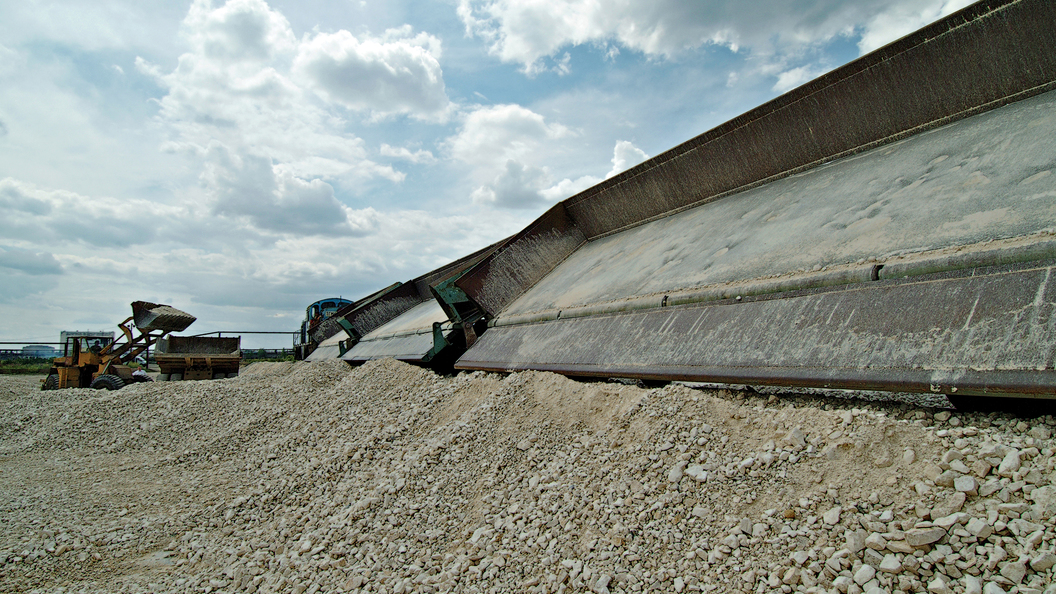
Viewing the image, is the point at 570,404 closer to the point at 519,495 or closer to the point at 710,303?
the point at 519,495

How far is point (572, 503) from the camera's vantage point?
2021mm

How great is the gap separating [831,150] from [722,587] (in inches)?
134

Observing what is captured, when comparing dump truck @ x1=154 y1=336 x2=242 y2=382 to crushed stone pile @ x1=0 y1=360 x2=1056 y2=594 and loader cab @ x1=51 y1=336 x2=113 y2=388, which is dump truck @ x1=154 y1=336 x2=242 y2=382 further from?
crushed stone pile @ x1=0 y1=360 x2=1056 y2=594

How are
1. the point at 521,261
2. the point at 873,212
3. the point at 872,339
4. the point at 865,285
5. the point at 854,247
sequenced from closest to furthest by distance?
the point at 872,339 → the point at 865,285 → the point at 854,247 → the point at 873,212 → the point at 521,261

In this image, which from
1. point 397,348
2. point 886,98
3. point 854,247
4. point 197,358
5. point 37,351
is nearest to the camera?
point 854,247

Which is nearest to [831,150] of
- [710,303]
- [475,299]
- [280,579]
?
[710,303]

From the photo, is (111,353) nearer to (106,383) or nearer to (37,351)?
(106,383)

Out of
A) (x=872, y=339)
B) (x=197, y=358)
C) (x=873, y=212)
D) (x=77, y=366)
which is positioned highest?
(x=77, y=366)

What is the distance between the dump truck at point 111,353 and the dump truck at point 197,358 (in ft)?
1.25

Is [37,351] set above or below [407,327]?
above

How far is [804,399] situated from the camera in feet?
6.86

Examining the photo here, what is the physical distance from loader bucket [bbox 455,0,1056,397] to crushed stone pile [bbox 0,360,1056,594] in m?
0.20

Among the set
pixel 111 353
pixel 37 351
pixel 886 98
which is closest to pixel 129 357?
pixel 111 353

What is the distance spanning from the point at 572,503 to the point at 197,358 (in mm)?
11290
